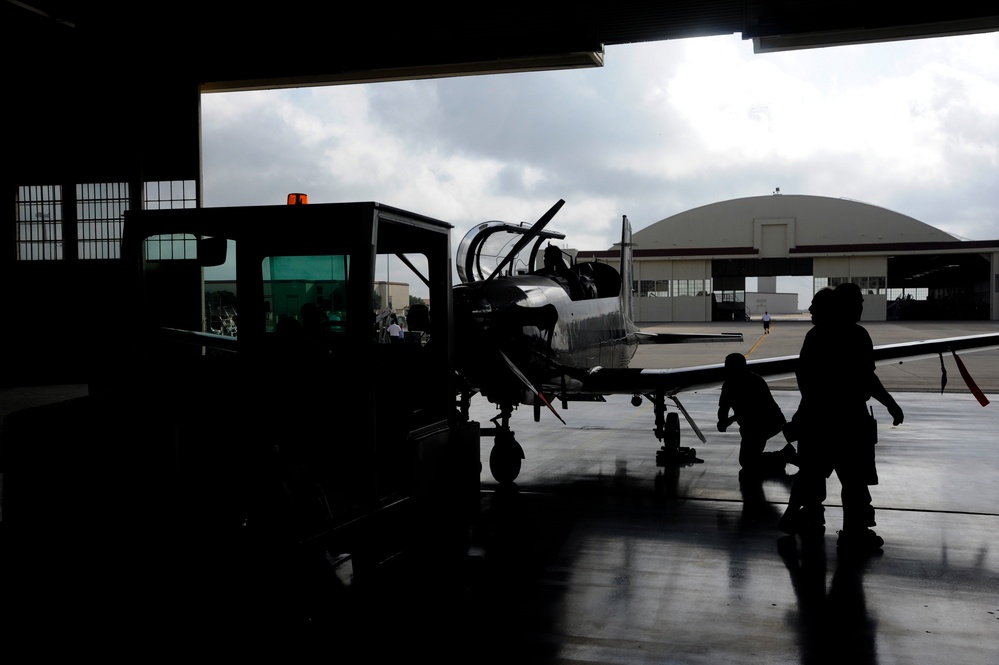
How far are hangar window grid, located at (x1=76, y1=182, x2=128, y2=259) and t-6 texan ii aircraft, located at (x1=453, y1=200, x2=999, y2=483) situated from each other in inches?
536

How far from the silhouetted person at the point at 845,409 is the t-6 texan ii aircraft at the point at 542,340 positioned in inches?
83.6

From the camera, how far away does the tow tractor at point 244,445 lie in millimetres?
3303

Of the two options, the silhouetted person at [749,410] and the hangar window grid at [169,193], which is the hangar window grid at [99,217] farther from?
the silhouetted person at [749,410]

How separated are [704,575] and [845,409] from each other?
1.60 m

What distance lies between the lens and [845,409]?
17.7 ft

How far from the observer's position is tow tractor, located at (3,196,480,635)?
330 centimetres

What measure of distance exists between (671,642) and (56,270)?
19083 millimetres

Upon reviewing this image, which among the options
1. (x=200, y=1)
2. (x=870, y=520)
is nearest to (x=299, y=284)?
(x=870, y=520)

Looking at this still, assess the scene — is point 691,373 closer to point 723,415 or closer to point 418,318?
point 723,415

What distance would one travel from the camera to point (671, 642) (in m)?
3.95

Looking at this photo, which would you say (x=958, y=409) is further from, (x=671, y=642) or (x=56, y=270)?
(x=56, y=270)

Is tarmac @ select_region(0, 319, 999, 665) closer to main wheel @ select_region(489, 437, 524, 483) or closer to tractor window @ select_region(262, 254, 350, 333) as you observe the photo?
main wheel @ select_region(489, 437, 524, 483)

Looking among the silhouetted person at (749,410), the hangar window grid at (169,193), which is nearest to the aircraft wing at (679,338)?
the silhouetted person at (749,410)

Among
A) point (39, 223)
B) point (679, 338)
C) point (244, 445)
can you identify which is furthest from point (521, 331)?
point (39, 223)
